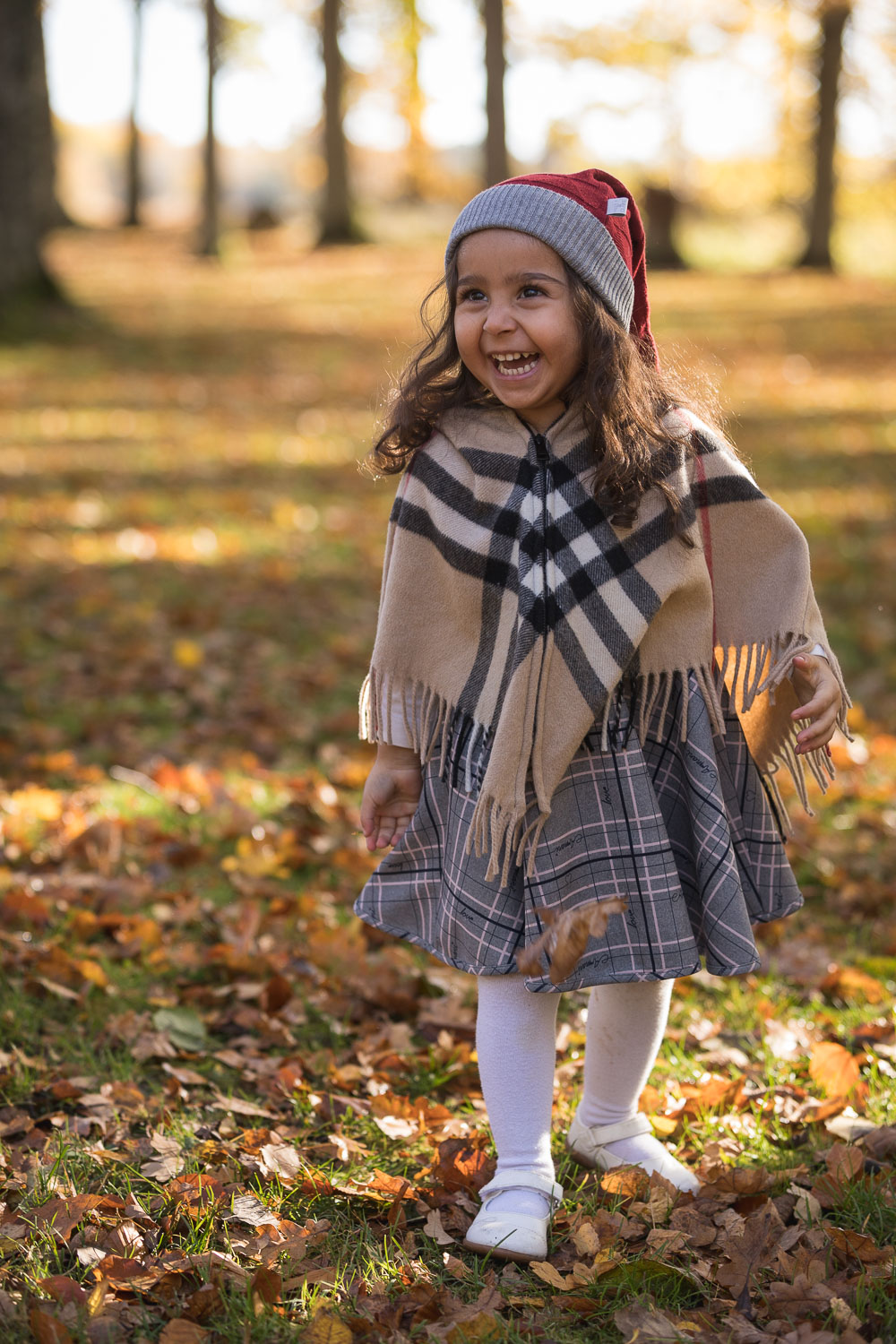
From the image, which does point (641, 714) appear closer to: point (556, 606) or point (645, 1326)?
point (556, 606)

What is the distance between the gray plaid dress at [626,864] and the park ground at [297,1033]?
0.47 meters

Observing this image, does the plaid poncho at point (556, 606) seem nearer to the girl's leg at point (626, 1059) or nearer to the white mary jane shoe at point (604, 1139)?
the girl's leg at point (626, 1059)

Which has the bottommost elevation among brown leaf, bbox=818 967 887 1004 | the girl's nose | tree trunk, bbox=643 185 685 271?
brown leaf, bbox=818 967 887 1004

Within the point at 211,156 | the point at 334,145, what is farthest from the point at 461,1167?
the point at 334,145

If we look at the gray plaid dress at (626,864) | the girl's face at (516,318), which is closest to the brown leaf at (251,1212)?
the gray plaid dress at (626,864)

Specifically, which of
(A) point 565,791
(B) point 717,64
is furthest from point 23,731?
(B) point 717,64

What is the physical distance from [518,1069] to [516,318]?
4.40 ft

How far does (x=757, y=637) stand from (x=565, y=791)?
0.45 metres

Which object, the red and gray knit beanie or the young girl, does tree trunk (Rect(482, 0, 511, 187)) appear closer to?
the red and gray knit beanie

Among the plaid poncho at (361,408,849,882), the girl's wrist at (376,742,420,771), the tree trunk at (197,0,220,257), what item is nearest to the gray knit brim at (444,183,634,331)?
the plaid poncho at (361,408,849,882)

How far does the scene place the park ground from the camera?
2121 mm

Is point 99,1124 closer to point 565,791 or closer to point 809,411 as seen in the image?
point 565,791

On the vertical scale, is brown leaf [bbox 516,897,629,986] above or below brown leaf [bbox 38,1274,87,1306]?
above

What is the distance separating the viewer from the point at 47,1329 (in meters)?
1.93
